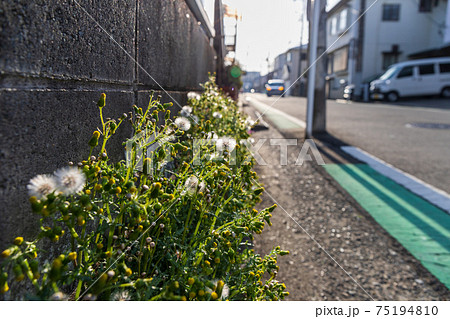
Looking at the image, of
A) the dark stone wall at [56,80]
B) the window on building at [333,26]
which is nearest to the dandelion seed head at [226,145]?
the dark stone wall at [56,80]

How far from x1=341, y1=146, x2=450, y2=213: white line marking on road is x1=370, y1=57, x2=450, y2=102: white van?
1698 centimetres

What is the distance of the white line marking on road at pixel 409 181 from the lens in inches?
161

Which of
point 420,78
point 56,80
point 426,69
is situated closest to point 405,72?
point 420,78

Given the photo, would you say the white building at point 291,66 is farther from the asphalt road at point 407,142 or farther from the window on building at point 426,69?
the window on building at point 426,69

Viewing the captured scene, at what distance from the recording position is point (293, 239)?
10.2ft

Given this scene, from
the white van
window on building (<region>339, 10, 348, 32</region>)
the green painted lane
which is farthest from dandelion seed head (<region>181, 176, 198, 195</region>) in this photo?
window on building (<region>339, 10, 348, 32</region>)

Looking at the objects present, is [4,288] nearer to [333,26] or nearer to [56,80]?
[56,80]

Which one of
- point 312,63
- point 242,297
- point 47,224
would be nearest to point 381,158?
point 312,63

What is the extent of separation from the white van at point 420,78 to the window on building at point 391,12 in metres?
9.91

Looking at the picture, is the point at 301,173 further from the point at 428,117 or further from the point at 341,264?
the point at 428,117

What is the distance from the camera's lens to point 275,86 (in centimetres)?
1050

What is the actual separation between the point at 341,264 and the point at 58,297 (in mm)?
2297

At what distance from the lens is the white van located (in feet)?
68.0

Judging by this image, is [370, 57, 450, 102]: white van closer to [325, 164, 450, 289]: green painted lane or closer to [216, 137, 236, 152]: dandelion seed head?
[325, 164, 450, 289]: green painted lane
